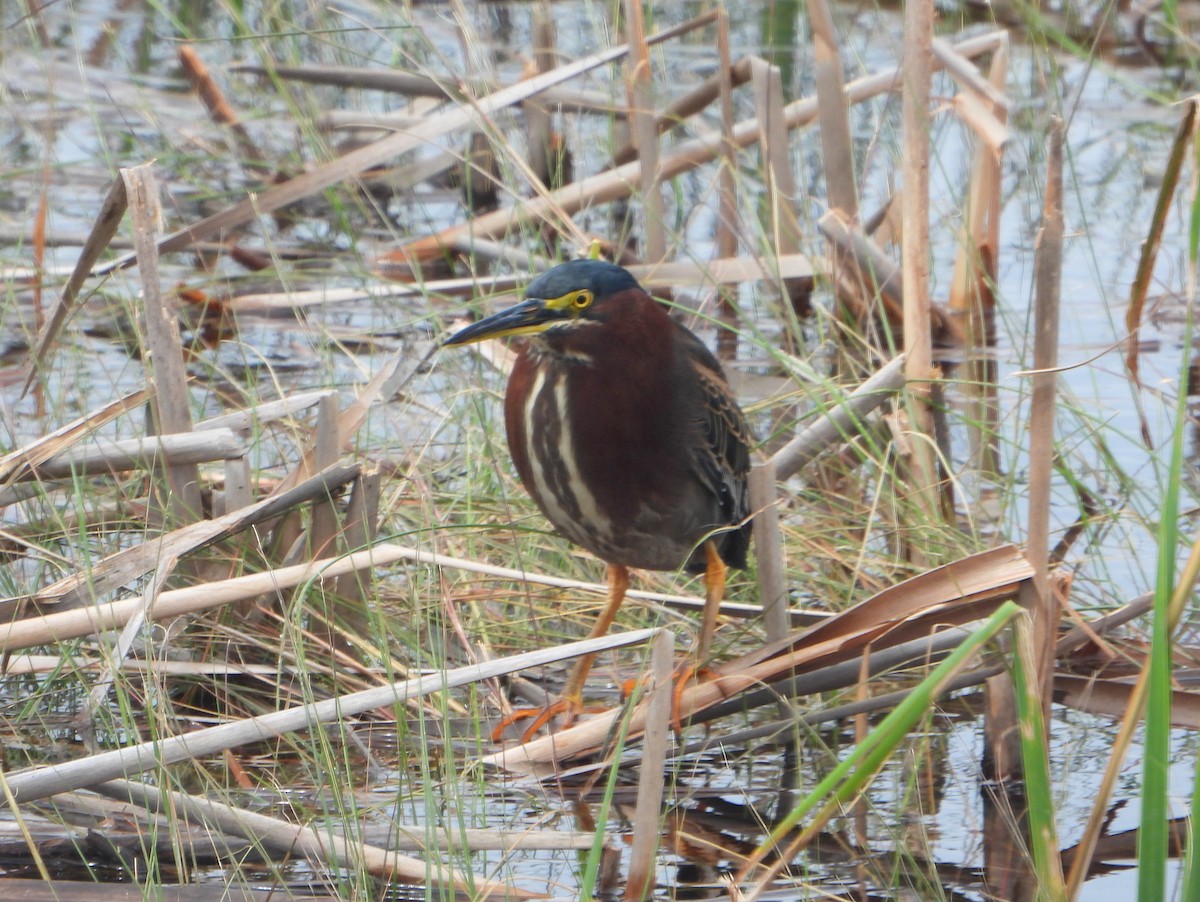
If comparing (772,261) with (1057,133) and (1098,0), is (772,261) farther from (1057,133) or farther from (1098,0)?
(1098,0)

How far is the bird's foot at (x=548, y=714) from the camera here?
11.2 feet

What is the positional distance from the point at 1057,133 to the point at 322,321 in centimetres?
330

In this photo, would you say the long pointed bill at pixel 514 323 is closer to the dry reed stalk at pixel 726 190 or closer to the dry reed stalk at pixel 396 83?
the dry reed stalk at pixel 726 190

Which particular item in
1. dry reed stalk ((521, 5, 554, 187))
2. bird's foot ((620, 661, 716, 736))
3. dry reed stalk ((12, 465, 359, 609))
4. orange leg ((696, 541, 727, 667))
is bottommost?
bird's foot ((620, 661, 716, 736))

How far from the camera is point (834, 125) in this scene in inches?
198

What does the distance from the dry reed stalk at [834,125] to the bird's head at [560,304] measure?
172 cm

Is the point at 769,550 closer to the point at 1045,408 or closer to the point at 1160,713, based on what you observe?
the point at 1045,408

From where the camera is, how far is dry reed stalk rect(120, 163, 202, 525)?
3307 millimetres

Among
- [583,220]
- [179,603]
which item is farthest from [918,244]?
[583,220]

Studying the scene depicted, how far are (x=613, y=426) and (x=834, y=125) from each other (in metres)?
1.95

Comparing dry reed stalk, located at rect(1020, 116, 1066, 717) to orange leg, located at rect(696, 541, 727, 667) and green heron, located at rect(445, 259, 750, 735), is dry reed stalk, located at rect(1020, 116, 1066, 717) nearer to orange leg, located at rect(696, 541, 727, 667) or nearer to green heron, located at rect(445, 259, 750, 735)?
green heron, located at rect(445, 259, 750, 735)

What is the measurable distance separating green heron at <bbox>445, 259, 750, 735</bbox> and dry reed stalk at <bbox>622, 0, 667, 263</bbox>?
1363 mm

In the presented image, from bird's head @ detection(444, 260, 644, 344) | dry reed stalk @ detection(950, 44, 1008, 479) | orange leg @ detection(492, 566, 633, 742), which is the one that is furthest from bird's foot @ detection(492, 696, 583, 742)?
A: dry reed stalk @ detection(950, 44, 1008, 479)

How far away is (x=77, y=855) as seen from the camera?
2.71 metres
